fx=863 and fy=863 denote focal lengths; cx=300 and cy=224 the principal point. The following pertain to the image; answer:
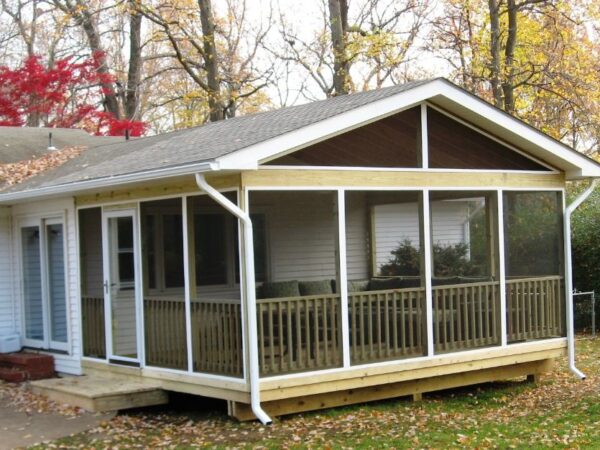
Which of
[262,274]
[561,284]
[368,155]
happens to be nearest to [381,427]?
[368,155]

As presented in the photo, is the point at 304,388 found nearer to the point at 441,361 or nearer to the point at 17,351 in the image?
the point at 441,361

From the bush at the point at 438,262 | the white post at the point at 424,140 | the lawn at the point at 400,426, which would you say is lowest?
the lawn at the point at 400,426

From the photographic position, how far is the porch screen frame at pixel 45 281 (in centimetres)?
1178

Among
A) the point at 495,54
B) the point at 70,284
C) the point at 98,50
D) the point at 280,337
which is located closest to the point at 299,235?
the point at 70,284

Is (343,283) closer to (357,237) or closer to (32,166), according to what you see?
(357,237)

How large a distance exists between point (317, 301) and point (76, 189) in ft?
11.0

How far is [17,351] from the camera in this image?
12758mm

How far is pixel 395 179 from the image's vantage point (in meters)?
10.1

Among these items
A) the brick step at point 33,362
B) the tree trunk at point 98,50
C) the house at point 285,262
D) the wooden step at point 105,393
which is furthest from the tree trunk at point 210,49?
the wooden step at point 105,393

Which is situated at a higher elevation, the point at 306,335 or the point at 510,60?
the point at 510,60

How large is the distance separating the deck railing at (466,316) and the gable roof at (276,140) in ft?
6.51

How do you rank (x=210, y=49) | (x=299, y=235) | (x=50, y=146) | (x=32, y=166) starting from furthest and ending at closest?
(x=210, y=49)
(x=50, y=146)
(x=32, y=166)
(x=299, y=235)

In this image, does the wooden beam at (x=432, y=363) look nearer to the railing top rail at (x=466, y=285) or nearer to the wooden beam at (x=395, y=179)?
the railing top rail at (x=466, y=285)

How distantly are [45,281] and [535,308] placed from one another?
6800 mm
